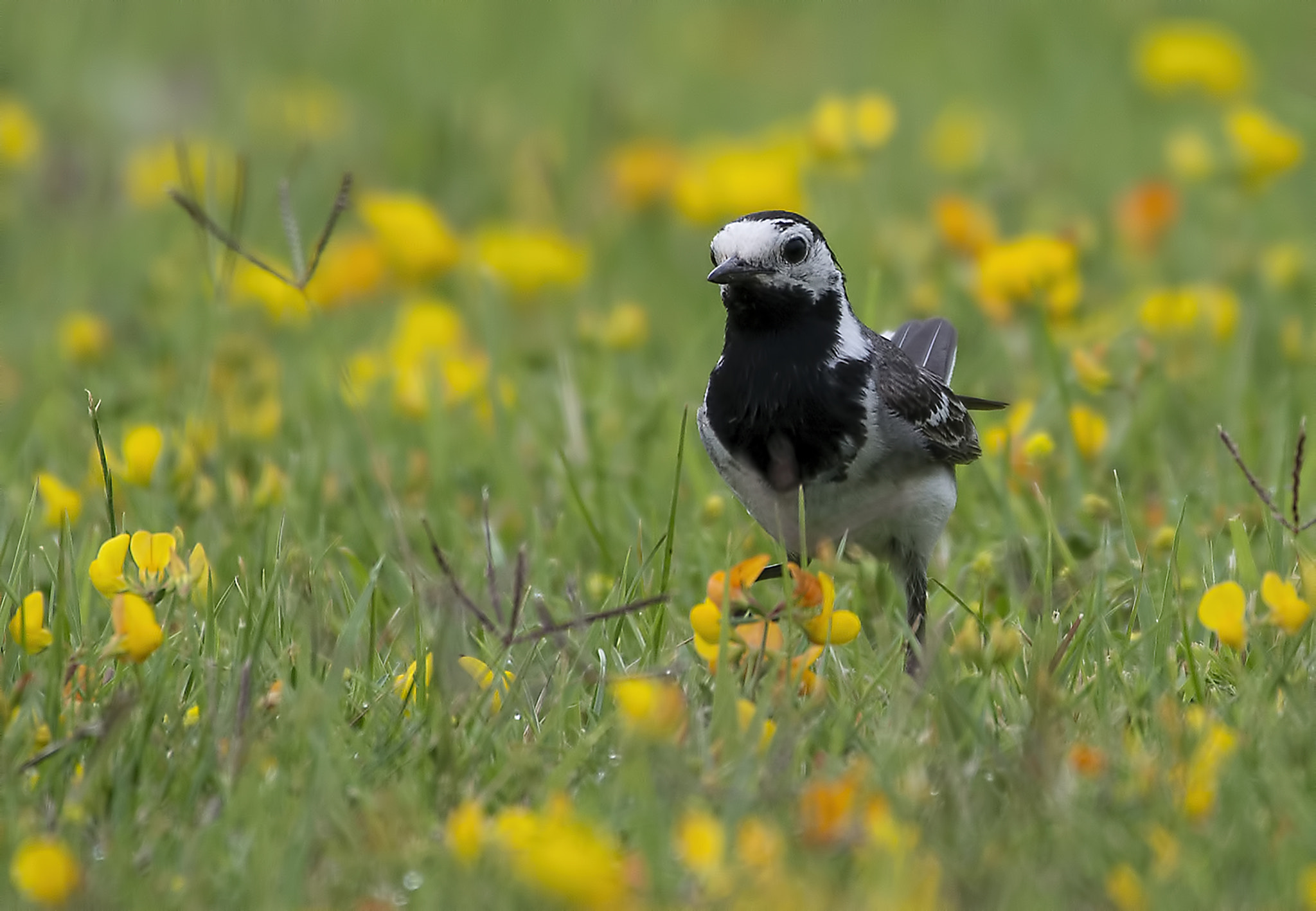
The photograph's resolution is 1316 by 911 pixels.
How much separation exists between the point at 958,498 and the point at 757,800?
8.19 feet

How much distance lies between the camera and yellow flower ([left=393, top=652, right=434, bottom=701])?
328 cm

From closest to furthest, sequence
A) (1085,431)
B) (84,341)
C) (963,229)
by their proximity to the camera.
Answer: (1085,431) < (84,341) < (963,229)

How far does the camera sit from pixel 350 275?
22.7 ft

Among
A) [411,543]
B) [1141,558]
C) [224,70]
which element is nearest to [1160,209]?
[1141,558]

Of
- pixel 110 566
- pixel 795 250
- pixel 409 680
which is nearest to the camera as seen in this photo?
pixel 110 566

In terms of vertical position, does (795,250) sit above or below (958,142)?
below

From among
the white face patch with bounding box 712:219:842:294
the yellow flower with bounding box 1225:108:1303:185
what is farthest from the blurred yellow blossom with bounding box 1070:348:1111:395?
the yellow flower with bounding box 1225:108:1303:185

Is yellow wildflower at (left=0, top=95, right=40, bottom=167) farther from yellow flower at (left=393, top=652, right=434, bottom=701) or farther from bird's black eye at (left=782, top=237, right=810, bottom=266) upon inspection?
yellow flower at (left=393, top=652, right=434, bottom=701)

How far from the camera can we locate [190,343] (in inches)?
268

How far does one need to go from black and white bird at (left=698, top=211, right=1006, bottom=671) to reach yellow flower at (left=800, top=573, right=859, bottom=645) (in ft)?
1.82

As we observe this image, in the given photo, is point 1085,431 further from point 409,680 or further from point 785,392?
point 409,680

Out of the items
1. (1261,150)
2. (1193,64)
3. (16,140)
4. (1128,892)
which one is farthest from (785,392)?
(16,140)

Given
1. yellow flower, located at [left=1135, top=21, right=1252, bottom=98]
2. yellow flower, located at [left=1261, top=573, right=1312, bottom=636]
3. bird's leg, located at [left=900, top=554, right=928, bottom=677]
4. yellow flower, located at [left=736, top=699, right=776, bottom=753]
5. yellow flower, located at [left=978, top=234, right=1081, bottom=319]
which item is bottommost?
bird's leg, located at [left=900, top=554, right=928, bottom=677]

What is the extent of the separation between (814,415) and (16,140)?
4642 millimetres
